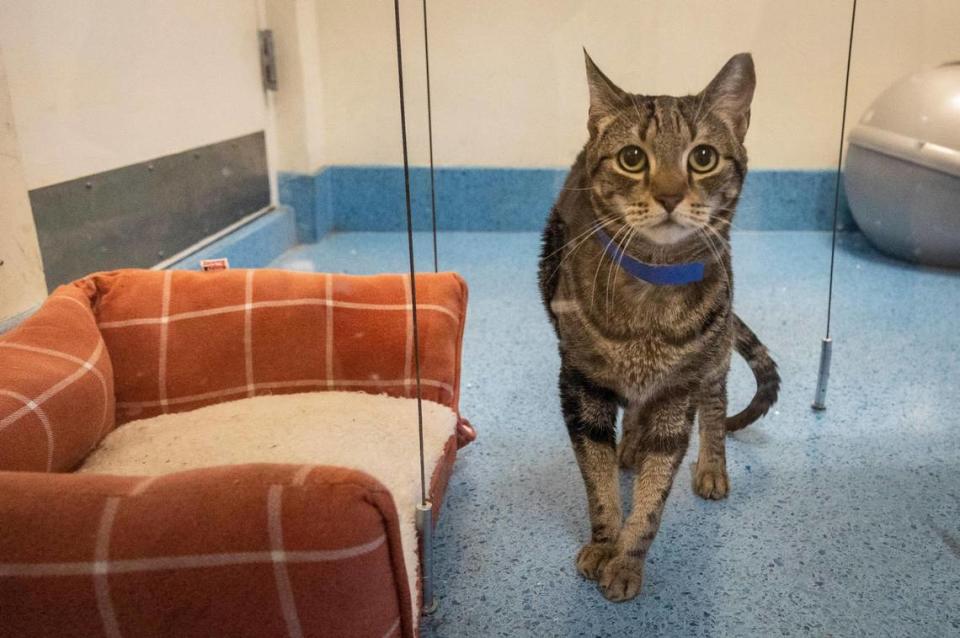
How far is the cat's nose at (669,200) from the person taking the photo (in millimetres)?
690

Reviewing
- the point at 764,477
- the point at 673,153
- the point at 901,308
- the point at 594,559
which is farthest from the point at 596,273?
the point at 901,308

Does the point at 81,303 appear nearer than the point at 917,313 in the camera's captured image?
Yes

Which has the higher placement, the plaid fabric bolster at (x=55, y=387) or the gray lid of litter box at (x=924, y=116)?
the gray lid of litter box at (x=924, y=116)

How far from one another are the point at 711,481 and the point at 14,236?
0.94 meters

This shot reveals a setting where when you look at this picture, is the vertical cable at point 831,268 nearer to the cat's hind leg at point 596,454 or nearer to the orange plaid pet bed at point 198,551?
the cat's hind leg at point 596,454

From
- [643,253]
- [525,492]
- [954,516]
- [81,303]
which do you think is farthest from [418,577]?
[954,516]

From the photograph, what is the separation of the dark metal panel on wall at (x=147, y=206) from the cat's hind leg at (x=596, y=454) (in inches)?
21.3

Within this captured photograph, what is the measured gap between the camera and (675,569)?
2.77ft

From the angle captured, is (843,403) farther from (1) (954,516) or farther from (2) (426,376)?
(2) (426,376)

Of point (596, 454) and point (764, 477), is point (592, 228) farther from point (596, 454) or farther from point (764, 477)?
point (764, 477)

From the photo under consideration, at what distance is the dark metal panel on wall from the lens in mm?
1049

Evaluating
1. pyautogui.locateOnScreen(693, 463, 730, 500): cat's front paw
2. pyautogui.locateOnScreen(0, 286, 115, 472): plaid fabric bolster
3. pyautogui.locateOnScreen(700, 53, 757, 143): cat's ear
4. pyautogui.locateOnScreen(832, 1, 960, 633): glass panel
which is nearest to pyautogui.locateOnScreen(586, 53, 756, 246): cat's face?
pyautogui.locateOnScreen(700, 53, 757, 143): cat's ear

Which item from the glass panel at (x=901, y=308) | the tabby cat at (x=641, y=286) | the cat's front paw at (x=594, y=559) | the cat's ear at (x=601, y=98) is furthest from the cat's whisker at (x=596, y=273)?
the glass panel at (x=901, y=308)

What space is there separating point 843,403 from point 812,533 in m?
0.32
